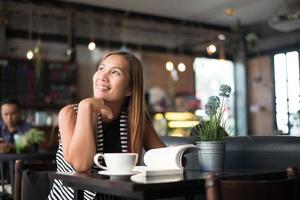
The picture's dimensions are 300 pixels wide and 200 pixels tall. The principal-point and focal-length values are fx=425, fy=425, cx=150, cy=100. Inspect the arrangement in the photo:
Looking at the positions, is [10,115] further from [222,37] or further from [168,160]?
[222,37]

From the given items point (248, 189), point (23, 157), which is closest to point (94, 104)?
point (248, 189)

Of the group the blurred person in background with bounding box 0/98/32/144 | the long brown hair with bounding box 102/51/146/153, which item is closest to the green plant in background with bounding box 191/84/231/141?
the long brown hair with bounding box 102/51/146/153

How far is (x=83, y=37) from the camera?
8469 millimetres

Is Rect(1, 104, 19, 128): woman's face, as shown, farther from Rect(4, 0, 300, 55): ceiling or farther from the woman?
the woman

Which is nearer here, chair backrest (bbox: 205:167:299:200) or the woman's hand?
chair backrest (bbox: 205:167:299:200)

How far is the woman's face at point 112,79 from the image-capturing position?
1.83 meters

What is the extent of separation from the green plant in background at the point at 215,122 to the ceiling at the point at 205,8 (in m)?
5.81

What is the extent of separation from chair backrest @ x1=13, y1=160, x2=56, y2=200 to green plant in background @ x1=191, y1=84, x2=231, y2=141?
32.5 inches

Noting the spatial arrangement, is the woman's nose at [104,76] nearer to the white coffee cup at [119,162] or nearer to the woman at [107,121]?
the woman at [107,121]

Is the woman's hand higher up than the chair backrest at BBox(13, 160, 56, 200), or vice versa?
the woman's hand

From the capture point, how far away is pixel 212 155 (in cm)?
162

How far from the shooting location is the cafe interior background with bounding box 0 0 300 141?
7.57m

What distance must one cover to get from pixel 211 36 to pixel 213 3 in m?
1.83

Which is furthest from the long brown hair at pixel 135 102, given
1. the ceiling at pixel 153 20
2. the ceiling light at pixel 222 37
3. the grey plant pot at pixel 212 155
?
the ceiling light at pixel 222 37
